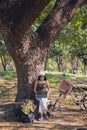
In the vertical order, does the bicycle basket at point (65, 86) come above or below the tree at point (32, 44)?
below

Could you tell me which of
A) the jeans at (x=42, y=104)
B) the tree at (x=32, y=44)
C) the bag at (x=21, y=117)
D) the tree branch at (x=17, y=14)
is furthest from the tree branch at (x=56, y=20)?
the bag at (x=21, y=117)

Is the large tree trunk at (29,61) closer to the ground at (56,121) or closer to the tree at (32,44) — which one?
the tree at (32,44)

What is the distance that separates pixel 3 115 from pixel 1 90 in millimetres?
8722

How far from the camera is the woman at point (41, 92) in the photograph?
36.8 feet

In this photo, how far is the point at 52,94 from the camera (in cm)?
1869

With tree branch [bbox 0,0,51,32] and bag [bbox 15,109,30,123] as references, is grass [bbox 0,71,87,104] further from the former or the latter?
tree branch [bbox 0,0,51,32]

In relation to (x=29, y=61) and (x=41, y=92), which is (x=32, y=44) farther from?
(x=41, y=92)

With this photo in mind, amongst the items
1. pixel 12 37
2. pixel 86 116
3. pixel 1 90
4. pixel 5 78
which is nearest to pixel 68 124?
pixel 86 116

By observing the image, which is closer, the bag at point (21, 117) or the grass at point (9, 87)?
the bag at point (21, 117)

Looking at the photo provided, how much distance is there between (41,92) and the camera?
11336 mm

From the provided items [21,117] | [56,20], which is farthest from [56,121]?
[56,20]

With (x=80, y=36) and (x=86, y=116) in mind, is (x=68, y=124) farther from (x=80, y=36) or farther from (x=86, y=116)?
(x=80, y=36)

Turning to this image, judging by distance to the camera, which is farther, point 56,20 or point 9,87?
point 9,87

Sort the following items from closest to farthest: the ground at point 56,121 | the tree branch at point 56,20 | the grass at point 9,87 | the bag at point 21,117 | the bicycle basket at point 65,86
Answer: the ground at point 56,121
the bag at point 21,117
the tree branch at point 56,20
the bicycle basket at point 65,86
the grass at point 9,87
